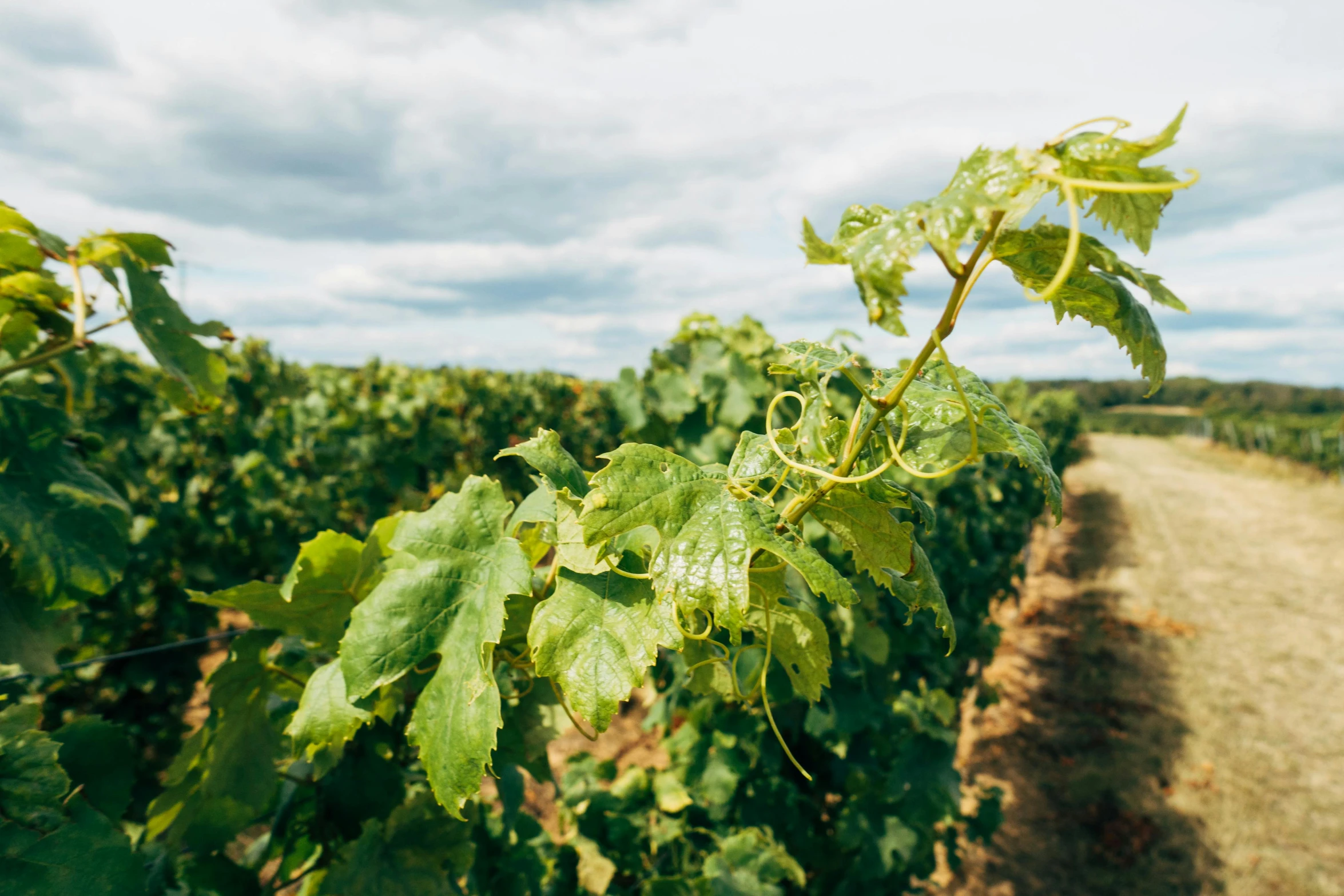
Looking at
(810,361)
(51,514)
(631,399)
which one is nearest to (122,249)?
(51,514)

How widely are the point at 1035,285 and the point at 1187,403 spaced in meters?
78.9

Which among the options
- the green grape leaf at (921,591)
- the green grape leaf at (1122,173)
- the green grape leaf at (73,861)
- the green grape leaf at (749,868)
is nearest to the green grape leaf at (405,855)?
the green grape leaf at (73,861)

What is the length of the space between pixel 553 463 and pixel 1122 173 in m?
0.74

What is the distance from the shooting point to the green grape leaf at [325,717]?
3.65 feet

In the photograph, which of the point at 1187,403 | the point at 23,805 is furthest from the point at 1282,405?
the point at 23,805

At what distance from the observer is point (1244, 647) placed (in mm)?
8609

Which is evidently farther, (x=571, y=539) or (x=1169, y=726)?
(x=1169, y=726)

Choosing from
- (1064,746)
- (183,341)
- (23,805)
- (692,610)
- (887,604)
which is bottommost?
(1064,746)

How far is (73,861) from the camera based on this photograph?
982 mm

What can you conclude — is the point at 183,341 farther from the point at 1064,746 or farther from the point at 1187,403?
the point at 1187,403

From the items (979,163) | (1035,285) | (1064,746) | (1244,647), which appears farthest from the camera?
(1244,647)

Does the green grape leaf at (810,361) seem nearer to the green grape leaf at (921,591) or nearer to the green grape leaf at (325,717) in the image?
the green grape leaf at (921,591)

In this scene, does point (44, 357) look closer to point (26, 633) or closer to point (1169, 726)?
point (26, 633)

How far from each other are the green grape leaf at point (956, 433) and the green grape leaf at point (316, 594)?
923 mm
